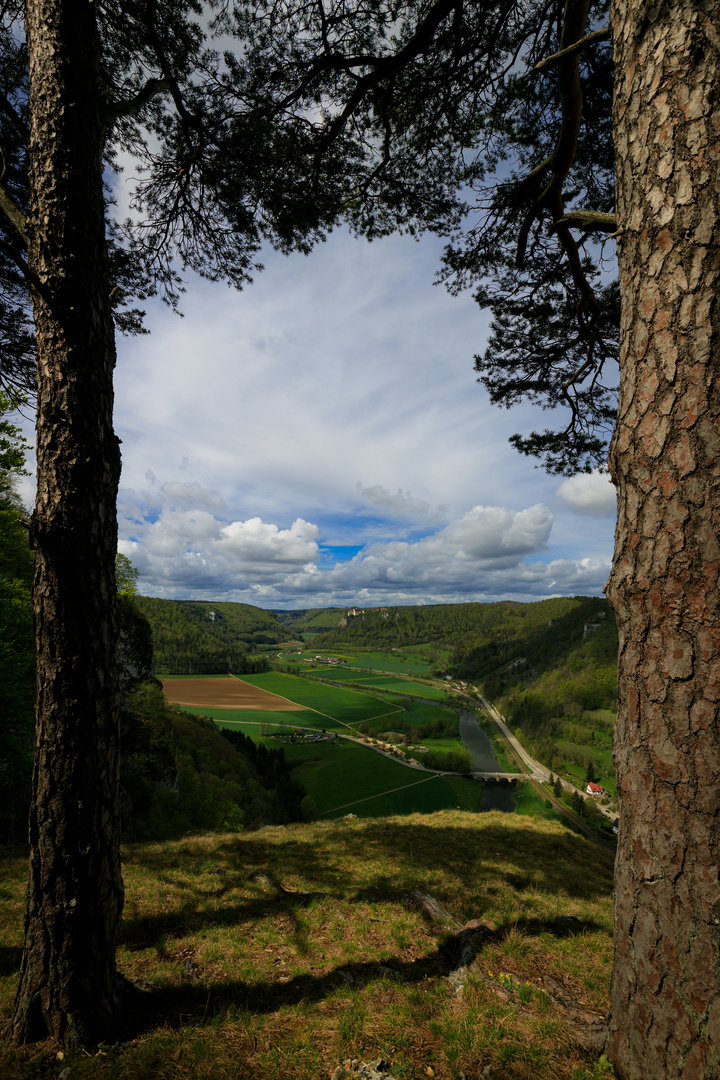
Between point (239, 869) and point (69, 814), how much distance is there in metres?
4.58

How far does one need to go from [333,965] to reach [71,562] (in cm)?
415

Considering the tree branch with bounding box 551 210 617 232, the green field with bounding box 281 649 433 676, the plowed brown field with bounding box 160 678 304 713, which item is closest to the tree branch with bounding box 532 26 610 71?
the tree branch with bounding box 551 210 617 232

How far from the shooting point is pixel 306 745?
233 ft

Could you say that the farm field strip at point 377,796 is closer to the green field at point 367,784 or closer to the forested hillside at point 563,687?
the green field at point 367,784

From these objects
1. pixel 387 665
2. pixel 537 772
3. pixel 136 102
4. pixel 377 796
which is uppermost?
pixel 136 102

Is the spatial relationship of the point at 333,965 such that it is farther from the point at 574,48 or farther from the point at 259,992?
the point at 574,48

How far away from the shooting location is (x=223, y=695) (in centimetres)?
8431

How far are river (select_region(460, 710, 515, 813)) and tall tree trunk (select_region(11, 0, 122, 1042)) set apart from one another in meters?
34.9

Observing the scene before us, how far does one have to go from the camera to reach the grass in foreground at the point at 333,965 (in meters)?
2.44

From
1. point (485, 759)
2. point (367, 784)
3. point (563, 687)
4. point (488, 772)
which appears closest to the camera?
point (367, 784)

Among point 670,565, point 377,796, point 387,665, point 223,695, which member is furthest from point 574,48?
point 387,665

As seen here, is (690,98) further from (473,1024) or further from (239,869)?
(239,869)

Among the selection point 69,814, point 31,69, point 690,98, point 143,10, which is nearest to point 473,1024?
point 69,814

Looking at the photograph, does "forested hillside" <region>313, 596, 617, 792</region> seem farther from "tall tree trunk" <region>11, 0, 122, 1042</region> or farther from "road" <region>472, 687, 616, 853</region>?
"tall tree trunk" <region>11, 0, 122, 1042</region>
